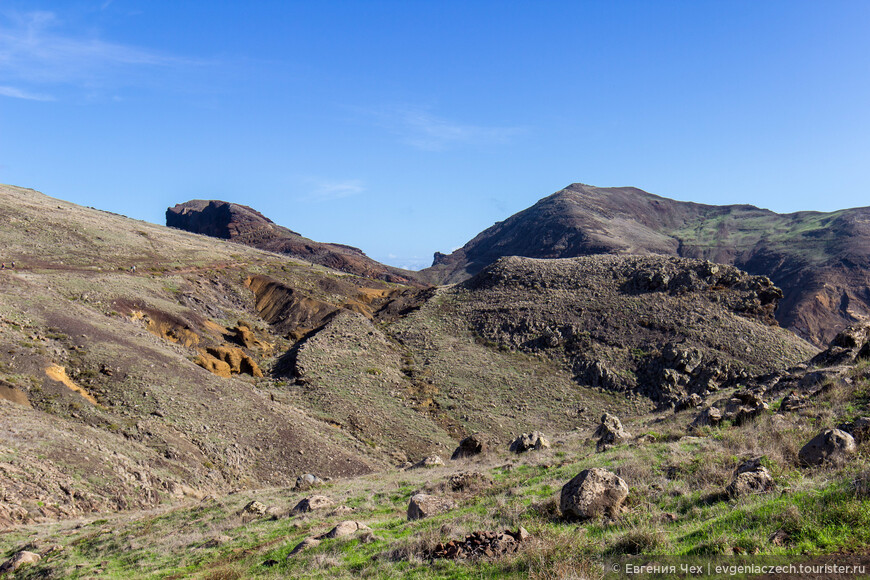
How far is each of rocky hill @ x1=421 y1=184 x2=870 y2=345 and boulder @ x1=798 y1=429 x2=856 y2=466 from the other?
343 feet

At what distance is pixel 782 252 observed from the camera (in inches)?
5477

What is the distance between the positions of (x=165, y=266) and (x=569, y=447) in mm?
55168

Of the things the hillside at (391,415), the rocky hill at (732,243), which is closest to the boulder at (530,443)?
the hillside at (391,415)

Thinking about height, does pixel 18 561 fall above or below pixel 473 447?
below

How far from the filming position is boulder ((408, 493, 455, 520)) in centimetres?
1241

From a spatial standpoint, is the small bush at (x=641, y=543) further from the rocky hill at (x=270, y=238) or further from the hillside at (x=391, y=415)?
the rocky hill at (x=270, y=238)

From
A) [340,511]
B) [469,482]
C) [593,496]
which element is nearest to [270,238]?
[340,511]

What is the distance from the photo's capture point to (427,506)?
12.7 meters

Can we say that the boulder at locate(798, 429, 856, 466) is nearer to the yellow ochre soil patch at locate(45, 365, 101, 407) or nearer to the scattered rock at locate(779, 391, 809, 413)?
the scattered rock at locate(779, 391, 809, 413)

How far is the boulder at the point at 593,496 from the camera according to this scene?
30.8 ft

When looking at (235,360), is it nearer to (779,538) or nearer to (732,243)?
(779,538)

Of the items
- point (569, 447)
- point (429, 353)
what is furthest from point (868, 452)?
point (429, 353)

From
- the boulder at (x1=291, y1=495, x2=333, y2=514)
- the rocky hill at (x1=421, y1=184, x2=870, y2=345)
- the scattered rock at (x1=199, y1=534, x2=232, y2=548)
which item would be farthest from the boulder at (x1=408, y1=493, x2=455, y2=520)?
the rocky hill at (x1=421, y1=184, x2=870, y2=345)

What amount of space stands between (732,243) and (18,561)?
587ft
